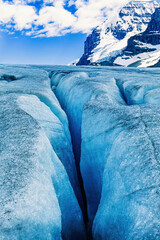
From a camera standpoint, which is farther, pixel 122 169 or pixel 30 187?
pixel 122 169

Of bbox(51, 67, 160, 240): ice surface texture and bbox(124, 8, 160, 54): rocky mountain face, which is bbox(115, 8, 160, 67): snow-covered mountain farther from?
bbox(51, 67, 160, 240): ice surface texture

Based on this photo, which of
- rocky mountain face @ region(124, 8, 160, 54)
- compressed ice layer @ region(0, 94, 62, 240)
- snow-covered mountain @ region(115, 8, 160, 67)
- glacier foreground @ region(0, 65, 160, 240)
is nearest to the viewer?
compressed ice layer @ region(0, 94, 62, 240)

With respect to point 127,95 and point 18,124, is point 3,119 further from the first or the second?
point 127,95

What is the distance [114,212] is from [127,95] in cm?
550

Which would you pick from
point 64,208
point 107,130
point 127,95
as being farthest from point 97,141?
point 127,95

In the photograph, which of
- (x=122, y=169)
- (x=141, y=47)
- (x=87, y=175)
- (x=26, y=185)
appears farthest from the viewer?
(x=141, y=47)

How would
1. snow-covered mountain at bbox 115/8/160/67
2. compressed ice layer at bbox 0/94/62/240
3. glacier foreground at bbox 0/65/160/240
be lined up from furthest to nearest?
snow-covered mountain at bbox 115/8/160/67 → glacier foreground at bbox 0/65/160/240 → compressed ice layer at bbox 0/94/62/240

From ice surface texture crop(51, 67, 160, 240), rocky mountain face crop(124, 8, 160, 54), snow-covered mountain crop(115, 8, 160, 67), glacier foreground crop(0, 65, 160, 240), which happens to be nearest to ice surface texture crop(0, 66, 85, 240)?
glacier foreground crop(0, 65, 160, 240)

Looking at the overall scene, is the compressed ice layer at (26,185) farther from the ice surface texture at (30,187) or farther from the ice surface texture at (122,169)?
the ice surface texture at (122,169)

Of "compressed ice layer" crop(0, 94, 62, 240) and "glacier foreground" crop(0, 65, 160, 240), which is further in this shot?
"glacier foreground" crop(0, 65, 160, 240)

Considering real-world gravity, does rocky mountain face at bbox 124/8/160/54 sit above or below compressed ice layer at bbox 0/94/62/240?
below

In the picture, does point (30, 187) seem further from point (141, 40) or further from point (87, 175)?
point (141, 40)

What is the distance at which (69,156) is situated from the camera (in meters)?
5.25

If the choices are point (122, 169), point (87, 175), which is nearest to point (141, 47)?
point (87, 175)
